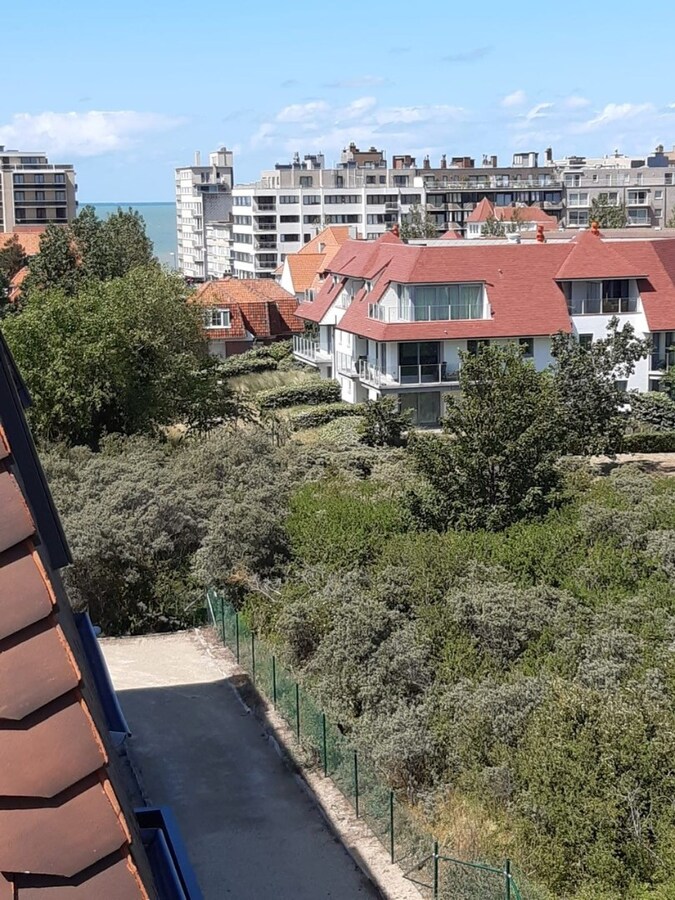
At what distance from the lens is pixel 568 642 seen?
17516 mm

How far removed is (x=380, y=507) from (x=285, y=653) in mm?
6292

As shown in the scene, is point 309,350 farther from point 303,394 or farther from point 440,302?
point 440,302

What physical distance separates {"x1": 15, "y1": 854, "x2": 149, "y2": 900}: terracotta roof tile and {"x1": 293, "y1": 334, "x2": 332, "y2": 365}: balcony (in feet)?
173

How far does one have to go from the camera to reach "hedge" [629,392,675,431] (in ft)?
143

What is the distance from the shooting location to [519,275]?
48.2 metres

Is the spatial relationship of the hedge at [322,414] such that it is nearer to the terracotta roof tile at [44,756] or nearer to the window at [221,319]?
the window at [221,319]

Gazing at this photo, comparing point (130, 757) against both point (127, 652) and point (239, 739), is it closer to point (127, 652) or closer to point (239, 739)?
point (239, 739)

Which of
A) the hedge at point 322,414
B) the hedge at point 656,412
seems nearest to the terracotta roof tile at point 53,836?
the hedge at point 322,414

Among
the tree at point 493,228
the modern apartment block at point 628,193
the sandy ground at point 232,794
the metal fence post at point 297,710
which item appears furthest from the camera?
the modern apartment block at point 628,193

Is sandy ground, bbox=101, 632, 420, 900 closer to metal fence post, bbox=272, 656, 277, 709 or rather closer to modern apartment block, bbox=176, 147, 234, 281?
metal fence post, bbox=272, 656, 277, 709

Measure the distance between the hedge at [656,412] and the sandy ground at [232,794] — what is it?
25.8 metres

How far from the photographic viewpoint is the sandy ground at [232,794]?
14586 mm

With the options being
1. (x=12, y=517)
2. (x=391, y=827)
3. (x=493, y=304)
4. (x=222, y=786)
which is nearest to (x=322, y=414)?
(x=493, y=304)

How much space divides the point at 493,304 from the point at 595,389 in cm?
1376
